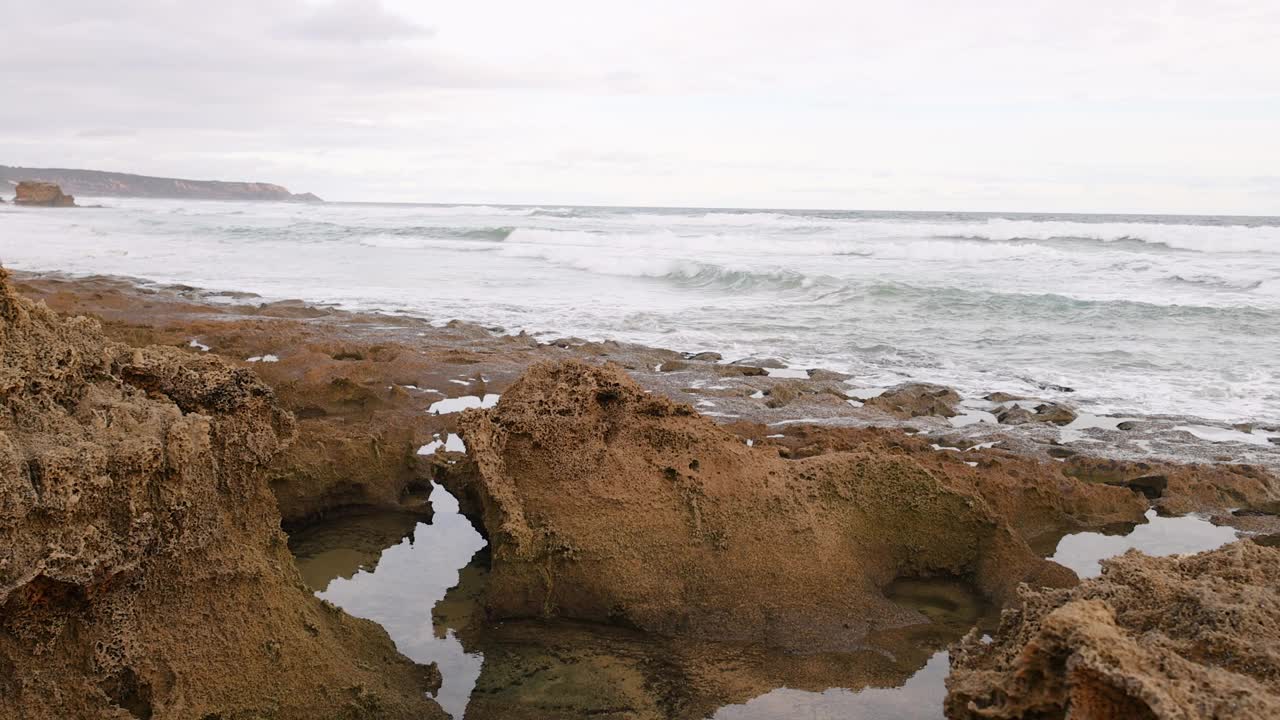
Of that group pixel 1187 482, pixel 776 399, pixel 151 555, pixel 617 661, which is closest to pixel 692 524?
pixel 617 661

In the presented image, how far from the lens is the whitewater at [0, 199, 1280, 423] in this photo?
10586 millimetres

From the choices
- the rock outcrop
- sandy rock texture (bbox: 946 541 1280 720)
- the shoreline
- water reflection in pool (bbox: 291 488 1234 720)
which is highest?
the rock outcrop

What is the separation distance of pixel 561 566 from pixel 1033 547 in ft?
8.26

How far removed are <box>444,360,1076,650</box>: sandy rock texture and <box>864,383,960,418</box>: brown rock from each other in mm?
3737

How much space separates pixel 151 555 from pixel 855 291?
54.3 feet

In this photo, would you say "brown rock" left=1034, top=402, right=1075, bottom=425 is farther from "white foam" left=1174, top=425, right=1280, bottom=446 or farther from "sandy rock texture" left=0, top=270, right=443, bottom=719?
"sandy rock texture" left=0, top=270, right=443, bottom=719

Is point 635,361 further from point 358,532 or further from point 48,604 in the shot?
point 48,604

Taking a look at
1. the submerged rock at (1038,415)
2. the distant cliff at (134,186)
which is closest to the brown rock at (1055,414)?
the submerged rock at (1038,415)

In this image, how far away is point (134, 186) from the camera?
11194 centimetres

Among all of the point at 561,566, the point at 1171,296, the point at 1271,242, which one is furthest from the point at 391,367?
the point at 1271,242

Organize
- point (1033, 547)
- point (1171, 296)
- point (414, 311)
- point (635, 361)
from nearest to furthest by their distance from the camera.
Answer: point (1033, 547) → point (635, 361) → point (414, 311) → point (1171, 296)

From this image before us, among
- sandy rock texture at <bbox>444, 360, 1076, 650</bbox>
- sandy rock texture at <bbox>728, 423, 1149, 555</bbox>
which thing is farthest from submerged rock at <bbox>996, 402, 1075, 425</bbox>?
sandy rock texture at <bbox>444, 360, 1076, 650</bbox>

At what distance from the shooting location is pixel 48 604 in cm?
266

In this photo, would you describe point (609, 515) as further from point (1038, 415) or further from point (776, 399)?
point (1038, 415)
